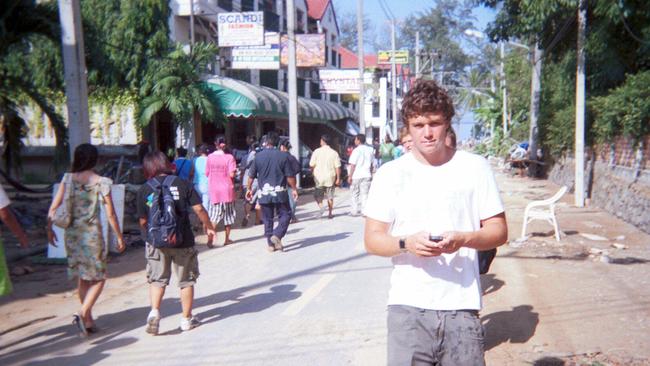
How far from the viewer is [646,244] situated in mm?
10070

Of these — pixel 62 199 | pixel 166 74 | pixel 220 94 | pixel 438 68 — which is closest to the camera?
pixel 62 199

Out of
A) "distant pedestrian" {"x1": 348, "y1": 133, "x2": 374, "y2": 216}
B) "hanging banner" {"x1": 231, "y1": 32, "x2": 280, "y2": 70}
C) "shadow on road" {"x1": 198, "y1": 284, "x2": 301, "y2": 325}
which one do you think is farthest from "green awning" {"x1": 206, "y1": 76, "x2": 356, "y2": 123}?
"shadow on road" {"x1": 198, "y1": 284, "x2": 301, "y2": 325}

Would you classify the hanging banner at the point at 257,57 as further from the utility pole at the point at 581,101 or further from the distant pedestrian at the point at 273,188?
the distant pedestrian at the point at 273,188

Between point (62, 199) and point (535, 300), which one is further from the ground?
point (62, 199)

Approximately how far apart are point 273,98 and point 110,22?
740 cm

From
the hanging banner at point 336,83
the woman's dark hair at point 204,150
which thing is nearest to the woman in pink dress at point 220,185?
the woman's dark hair at point 204,150

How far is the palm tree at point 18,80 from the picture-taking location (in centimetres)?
1139

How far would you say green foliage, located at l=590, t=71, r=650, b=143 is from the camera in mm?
12086

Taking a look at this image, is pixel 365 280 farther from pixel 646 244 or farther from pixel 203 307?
pixel 646 244

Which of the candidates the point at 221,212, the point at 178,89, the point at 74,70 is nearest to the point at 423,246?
the point at 74,70

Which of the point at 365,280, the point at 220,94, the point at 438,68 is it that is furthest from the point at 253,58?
Result: the point at 438,68

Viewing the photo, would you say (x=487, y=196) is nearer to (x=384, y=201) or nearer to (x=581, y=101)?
(x=384, y=201)

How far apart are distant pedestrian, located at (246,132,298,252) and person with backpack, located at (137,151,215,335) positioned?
373 centimetres

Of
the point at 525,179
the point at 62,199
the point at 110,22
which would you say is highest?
the point at 110,22
